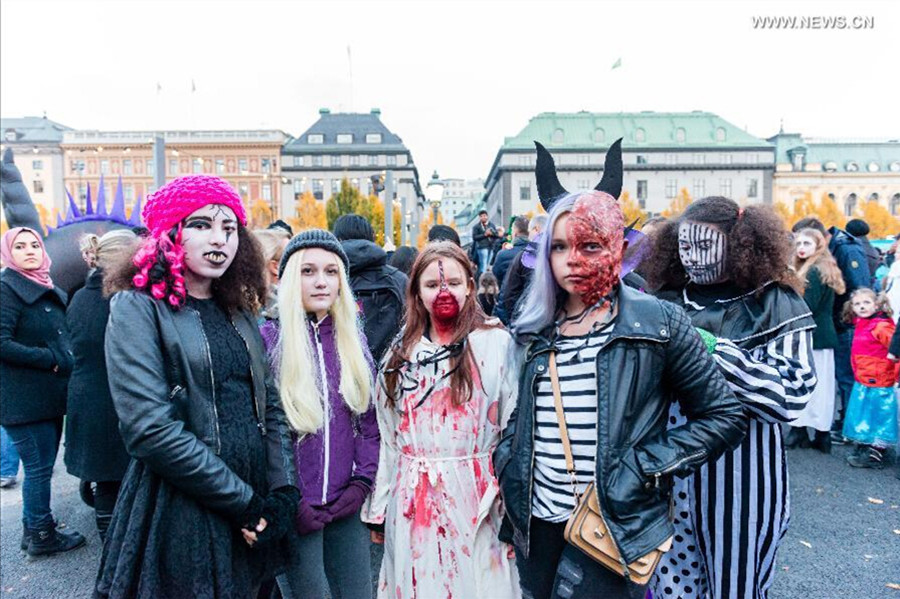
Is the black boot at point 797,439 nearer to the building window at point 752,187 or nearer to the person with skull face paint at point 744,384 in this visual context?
the person with skull face paint at point 744,384

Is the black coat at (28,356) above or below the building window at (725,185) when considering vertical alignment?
below

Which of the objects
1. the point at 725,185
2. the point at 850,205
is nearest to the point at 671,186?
the point at 725,185

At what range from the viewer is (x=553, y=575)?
219 cm

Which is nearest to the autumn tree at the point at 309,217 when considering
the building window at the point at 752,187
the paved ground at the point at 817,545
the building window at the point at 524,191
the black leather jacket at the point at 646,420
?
the building window at the point at 524,191

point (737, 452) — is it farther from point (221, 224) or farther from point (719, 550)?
point (221, 224)

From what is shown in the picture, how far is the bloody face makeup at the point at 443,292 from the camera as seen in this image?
2682 mm

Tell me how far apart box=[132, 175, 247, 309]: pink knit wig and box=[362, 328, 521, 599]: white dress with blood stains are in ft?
3.45

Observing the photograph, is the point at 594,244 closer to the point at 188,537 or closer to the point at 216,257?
the point at 216,257

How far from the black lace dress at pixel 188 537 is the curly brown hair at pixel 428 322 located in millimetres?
691

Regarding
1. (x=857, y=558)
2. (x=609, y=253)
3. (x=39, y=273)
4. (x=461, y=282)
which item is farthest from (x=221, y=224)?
(x=857, y=558)

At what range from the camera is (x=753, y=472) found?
2.50 metres

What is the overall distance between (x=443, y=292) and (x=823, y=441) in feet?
19.8

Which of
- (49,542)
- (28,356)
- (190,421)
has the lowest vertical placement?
(49,542)

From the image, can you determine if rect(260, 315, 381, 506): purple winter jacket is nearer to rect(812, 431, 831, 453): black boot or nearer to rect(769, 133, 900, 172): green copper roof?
rect(812, 431, 831, 453): black boot
